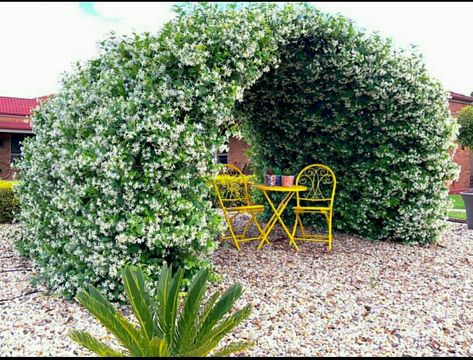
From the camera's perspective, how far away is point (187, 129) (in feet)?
10.1

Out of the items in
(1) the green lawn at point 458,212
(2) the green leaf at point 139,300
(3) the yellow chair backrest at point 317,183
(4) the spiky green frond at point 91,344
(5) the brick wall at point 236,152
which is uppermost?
(5) the brick wall at point 236,152

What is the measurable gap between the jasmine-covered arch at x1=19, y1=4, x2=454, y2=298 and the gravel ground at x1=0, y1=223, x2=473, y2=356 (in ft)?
1.31

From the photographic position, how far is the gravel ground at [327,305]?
8.35ft

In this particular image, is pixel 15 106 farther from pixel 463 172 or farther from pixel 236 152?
pixel 463 172

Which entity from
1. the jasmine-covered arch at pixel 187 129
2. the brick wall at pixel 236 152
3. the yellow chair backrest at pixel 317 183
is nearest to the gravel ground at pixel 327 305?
the jasmine-covered arch at pixel 187 129

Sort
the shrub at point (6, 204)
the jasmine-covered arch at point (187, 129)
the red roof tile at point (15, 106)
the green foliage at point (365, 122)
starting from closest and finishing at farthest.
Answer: the jasmine-covered arch at point (187, 129) → the green foliage at point (365, 122) → the shrub at point (6, 204) → the red roof tile at point (15, 106)

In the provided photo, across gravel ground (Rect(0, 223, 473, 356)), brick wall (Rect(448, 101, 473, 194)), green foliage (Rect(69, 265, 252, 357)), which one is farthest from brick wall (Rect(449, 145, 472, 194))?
green foliage (Rect(69, 265, 252, 357))

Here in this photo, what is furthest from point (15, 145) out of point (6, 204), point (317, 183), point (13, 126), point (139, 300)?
point (139, 300)

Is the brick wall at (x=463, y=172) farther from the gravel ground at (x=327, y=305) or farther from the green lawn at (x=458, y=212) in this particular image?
the gravel ground at (x=327, y=305)

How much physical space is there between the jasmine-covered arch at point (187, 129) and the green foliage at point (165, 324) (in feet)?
2.53

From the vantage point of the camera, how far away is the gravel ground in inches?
100

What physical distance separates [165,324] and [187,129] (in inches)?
59.2

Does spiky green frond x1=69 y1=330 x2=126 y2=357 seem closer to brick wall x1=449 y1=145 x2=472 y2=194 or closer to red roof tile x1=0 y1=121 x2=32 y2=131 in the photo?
red roof tile x1=0 y1=121 x2=32 y2=131

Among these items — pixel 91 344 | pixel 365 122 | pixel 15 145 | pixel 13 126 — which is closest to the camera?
pixel 91 344
